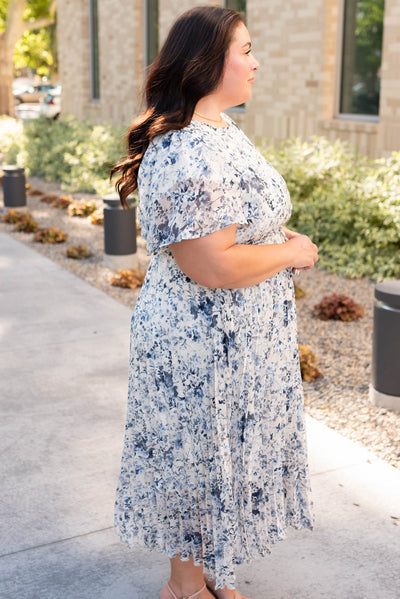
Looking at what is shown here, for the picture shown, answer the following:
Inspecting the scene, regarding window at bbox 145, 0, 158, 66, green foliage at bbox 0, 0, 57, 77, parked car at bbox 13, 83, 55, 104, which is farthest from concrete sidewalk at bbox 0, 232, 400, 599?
parked car at bbox 13, 83, 55, 104

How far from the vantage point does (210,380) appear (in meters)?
2.38

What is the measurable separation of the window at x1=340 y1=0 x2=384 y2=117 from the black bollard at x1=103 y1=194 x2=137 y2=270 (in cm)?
371

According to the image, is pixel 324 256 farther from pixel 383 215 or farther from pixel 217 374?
pixel 217 374

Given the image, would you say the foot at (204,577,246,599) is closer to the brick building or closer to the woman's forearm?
the woman's forearm

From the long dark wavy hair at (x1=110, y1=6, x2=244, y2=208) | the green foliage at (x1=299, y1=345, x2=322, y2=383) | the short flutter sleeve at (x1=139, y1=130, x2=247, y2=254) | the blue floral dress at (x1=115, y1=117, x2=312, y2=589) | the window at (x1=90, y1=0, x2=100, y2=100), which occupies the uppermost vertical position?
the window at (x1=90, y1=0, x2=100, y2=100)

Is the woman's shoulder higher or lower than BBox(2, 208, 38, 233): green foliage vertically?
→ higher

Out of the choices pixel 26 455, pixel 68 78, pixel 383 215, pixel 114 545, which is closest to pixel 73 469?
pixel 26 455

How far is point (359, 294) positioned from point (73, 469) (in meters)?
4.19

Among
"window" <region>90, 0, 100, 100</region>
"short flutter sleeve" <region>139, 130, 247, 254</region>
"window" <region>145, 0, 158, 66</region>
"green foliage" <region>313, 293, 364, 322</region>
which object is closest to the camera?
"short flutter sleeve" <region>139, 130, 247, 254</region>

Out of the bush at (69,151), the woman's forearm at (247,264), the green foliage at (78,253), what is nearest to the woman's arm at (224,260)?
the woman's forearm at (247,264)

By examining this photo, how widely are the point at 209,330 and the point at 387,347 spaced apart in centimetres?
248

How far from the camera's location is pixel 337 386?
511 cm

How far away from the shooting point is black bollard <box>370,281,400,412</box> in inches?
177

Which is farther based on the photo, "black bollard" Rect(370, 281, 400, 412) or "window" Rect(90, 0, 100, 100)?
"window" Rect(90, 0, 100, 100)
